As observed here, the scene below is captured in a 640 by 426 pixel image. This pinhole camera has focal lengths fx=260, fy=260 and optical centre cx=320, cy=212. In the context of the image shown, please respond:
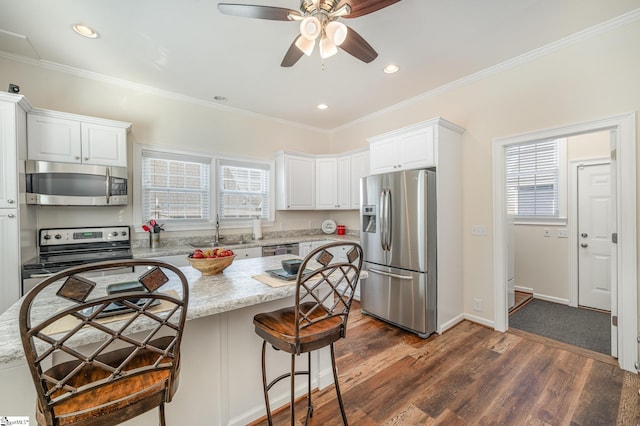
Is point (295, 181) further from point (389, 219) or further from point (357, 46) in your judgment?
point (357, 46)

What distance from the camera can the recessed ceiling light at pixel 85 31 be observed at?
2247 mm

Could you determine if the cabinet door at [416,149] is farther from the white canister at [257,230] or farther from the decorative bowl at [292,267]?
the white canister at [257,230]

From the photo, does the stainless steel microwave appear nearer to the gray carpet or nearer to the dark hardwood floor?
the dark hardwood floor

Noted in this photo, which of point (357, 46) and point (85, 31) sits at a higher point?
point (85, 31)

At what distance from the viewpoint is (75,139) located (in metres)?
2.71

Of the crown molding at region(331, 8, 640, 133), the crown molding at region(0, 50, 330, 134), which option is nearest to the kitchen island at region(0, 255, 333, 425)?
the crown molding at region(0, 50, 330, 134)

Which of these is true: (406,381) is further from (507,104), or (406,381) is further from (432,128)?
(507,104)

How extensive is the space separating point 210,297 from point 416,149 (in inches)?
108

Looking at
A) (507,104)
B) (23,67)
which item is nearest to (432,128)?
(507,104)

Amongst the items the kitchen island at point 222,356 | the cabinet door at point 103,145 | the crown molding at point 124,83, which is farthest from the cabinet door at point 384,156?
the cabinet door at point 103,145

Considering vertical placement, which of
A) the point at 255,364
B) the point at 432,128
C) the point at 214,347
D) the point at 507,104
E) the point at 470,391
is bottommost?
the point at 470,391

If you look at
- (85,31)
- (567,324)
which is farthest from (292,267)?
(567,324)

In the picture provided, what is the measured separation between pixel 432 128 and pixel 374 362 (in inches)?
98.9

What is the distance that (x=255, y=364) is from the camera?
1647 mm
